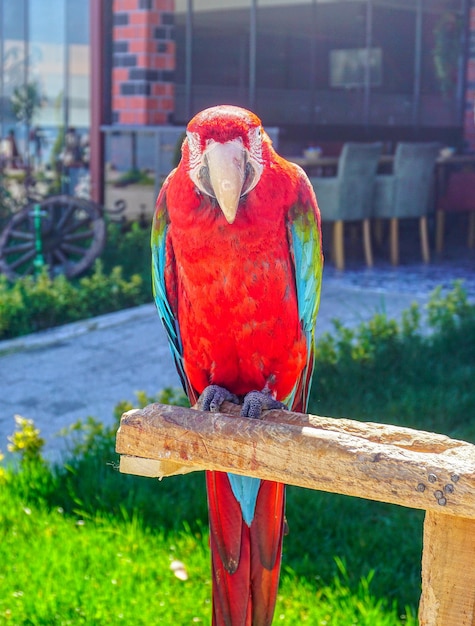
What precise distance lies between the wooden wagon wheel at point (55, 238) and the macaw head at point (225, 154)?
198 inches

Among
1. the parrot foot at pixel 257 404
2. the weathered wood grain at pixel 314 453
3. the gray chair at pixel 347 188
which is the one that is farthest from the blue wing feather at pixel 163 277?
the gray chair at pixel 347 188

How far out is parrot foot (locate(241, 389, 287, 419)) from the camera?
1.89 metres

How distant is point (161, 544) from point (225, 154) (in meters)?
1.72

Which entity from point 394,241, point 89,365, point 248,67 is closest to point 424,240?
point 394,241

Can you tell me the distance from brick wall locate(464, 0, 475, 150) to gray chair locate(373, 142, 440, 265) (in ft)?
4.48

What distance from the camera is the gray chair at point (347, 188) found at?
7.34 metres

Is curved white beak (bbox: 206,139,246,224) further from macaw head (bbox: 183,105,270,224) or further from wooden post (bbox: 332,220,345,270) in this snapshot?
wooden post (bbox: 332,220,345,270)

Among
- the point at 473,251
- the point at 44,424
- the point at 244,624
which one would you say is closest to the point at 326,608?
the point at 244,624

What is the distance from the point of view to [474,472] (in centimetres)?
135

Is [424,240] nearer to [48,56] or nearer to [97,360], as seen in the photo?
[48,56]

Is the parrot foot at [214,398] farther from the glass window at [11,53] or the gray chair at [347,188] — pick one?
the glass window at [11,53]

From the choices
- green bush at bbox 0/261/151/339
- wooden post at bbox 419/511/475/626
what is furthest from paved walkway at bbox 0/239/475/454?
wooden post at bbox 419/511/475/626

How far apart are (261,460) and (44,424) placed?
8.95 ft

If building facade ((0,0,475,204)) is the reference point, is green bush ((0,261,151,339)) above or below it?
below
